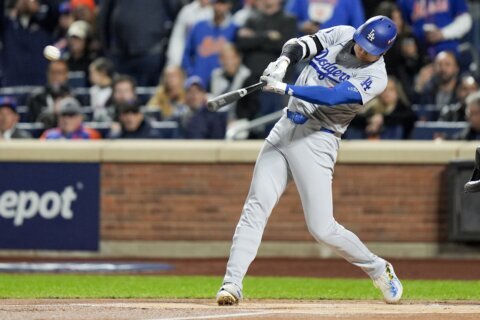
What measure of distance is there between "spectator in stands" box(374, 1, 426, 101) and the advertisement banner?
12.3 ft

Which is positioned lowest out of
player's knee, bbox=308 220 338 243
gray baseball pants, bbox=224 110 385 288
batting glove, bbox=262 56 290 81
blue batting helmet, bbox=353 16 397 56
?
player's knee, bbox=308 220 338 243

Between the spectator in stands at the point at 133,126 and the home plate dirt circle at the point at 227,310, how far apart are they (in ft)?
19.7

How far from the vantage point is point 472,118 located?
531 inches

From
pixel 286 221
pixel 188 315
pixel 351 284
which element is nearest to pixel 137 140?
pixel 286 221

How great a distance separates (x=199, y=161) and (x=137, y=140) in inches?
32.2

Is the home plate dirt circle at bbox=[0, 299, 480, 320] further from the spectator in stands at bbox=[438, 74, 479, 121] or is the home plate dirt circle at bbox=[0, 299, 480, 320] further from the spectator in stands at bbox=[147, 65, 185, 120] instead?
the spectator in stands at bbox=[147, 65, 185, 120]

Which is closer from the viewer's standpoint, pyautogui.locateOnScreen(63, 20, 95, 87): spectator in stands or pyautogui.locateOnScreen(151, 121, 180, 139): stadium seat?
pyautogui.locateOnScreen(151, 121, 180, 139): stadium seat

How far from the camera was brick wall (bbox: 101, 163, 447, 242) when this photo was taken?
1391cm

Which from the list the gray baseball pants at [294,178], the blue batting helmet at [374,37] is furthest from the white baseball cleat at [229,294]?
the blue batting helmet at [374,37]

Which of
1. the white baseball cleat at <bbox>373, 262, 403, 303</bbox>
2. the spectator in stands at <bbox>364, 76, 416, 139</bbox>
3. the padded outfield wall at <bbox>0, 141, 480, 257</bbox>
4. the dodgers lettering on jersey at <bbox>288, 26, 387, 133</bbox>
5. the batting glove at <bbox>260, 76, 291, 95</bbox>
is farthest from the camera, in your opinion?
the spectator in stands at <bbox>364, 76, 416, 139</bbox>

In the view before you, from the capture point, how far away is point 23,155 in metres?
14.2

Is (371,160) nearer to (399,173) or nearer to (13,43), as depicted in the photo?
(399,173)

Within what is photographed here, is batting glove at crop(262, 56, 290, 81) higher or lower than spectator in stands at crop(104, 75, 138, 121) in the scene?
higher

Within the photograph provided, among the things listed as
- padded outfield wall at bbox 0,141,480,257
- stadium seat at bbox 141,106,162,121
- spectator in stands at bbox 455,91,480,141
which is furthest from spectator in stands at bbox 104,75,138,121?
spectator in stands at bbox 455,91,480,141
